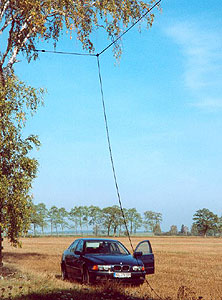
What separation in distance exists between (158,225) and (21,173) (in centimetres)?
16419

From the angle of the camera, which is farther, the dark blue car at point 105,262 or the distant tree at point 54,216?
the distant tree at point 54,216

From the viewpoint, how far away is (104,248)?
1282cm

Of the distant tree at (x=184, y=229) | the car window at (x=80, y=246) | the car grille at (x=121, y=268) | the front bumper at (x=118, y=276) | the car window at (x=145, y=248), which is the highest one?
the distant tree at (x=184, y=229)

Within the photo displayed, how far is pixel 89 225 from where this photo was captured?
15312 centimetres

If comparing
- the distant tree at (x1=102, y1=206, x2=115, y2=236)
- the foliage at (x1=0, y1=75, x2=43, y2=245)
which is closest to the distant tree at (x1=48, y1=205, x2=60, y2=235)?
the distant tree at (x1=102, y1=206, x2=115, y2=236)

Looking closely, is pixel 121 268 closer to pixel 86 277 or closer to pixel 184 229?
pixel 86 277

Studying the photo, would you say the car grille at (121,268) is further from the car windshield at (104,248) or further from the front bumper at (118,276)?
the car windshield at (104,248)

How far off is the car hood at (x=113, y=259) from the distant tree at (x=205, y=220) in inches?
4651

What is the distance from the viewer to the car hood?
11539mm

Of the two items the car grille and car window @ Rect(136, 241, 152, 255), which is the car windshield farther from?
the car grille

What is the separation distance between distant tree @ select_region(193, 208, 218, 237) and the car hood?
388 ft

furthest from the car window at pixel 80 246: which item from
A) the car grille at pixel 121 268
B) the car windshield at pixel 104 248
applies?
the car grille at pixel 121 268

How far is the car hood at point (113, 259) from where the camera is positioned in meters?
11.5

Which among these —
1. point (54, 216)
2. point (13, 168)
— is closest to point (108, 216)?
point (54, 216)
